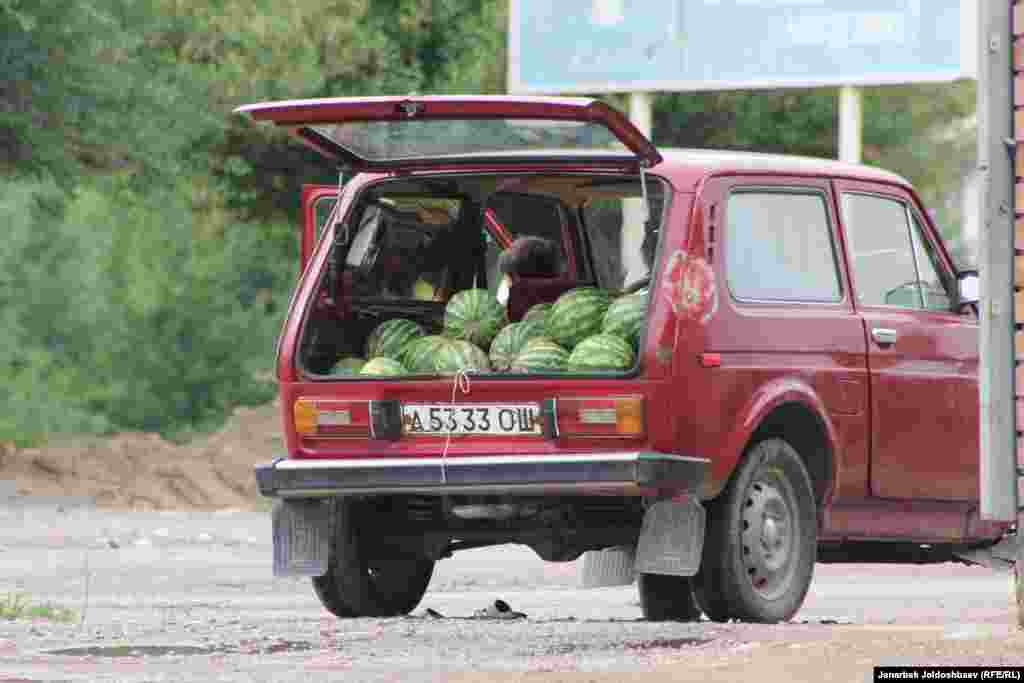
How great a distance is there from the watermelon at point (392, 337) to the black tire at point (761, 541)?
1.45 m

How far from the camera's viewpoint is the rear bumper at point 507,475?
11188 mm

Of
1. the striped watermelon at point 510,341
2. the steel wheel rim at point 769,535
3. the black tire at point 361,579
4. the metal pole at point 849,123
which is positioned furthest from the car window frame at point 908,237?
the metal pole at point 849,123

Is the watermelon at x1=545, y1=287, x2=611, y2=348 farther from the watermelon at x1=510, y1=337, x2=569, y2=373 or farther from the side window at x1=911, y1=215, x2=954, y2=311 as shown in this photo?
the side window at x1=911, y1=215, x2=954, y2=311

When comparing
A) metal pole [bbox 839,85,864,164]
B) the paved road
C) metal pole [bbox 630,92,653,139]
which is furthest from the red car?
metal pole [bbox 630,92,653,139]

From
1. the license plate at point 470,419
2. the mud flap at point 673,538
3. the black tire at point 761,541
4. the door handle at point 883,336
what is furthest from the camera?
the door handle at point 883,336

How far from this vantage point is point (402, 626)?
37.7ft

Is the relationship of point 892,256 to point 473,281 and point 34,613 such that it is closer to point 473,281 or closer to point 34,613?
point 473,281

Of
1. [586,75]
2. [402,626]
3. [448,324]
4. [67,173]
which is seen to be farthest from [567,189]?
[586,75]

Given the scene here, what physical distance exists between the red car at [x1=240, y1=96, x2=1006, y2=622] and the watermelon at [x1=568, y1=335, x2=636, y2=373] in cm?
1

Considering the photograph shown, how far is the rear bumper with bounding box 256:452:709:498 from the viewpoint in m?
11.2

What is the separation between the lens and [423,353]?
11.9 m

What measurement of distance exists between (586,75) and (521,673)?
23.1 metres

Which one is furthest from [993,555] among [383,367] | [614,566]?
[383,367]

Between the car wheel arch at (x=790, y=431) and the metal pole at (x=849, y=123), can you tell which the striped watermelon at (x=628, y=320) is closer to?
the car wheel arch at (x=790, y=431)
